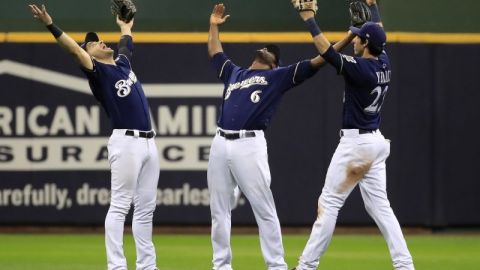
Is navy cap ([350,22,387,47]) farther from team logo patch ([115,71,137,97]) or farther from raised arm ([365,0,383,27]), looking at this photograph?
team logo patch ([115,71,137,97])

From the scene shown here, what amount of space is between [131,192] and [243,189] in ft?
2.95

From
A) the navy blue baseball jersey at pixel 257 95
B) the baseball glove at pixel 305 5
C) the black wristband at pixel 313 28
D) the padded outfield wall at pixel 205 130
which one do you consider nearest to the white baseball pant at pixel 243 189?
the navy blue baseball jersey at pixel 257 95

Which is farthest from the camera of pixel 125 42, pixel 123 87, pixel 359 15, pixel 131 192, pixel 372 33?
pixel 125 42

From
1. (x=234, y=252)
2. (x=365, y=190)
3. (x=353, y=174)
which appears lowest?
(x=234, y=252)

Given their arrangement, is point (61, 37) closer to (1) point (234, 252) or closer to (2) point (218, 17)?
(2) point (218, 17)

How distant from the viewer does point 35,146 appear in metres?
12.7

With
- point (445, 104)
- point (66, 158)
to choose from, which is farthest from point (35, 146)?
point (445, 104)

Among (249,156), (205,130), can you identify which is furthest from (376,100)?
(205,130)

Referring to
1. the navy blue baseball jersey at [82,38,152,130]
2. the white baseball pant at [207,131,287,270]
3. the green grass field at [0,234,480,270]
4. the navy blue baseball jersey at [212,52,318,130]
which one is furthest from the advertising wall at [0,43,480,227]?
the white baseball pant at [207,131,287,270]

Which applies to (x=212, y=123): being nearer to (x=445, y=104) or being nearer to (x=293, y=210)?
(x=293, y=210)

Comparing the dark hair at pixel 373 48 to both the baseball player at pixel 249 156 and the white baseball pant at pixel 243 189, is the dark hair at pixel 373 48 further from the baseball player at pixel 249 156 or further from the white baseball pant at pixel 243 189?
the white baseball pant at pixel 243 189

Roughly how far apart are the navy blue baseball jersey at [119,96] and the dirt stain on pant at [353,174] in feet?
5.40

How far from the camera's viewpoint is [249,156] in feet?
28.2

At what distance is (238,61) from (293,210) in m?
1.84
